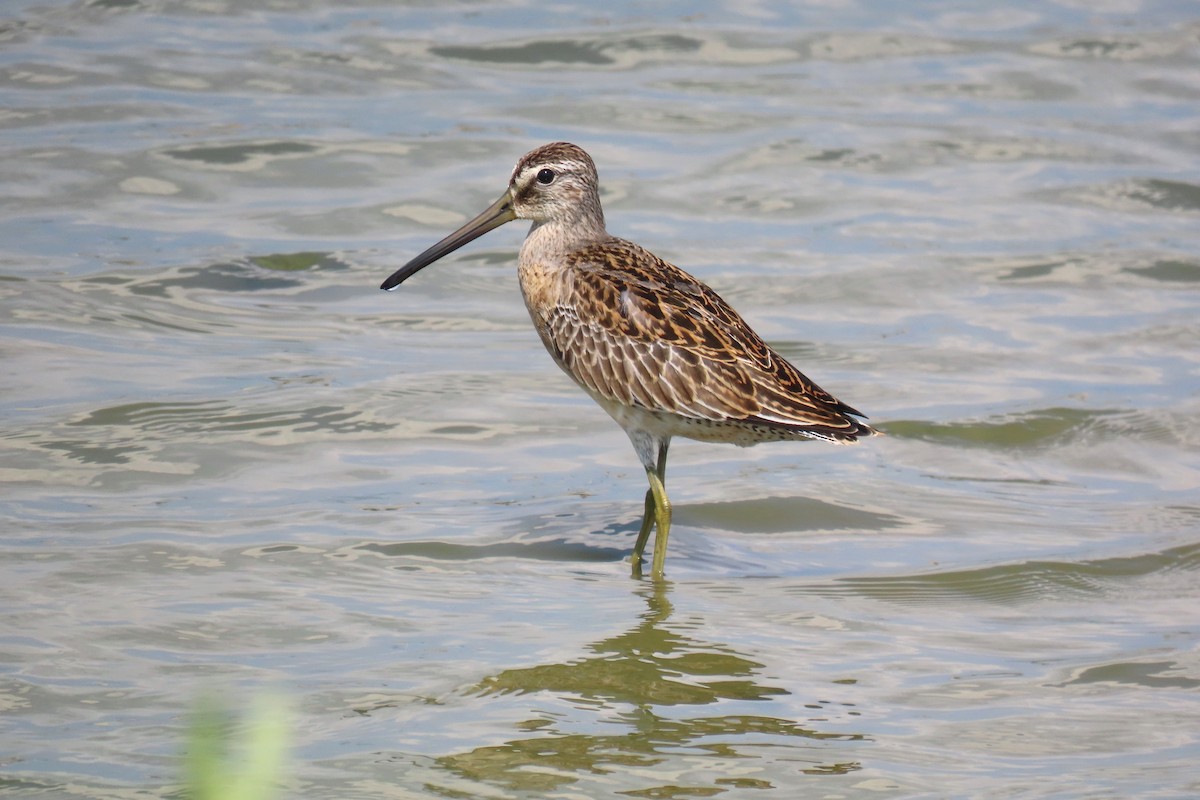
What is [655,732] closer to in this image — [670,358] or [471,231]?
[670,358]

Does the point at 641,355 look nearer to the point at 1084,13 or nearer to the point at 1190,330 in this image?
the point at 1190,330

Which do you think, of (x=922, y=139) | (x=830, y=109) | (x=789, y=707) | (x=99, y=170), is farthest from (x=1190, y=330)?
(x=99, y=170)

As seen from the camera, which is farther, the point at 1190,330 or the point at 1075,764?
the point at 1190,330

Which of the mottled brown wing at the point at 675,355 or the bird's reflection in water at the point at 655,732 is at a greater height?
the mottled brown wing at the point at 675,355

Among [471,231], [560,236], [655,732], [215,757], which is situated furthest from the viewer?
[471,231]

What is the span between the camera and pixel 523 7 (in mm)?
14703

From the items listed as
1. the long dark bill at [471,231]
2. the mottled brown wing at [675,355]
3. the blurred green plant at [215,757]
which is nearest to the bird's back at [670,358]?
the mottled brown wing at [675,355]

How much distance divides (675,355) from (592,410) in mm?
2123

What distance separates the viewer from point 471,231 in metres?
6.70

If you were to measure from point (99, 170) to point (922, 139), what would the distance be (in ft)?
19.8

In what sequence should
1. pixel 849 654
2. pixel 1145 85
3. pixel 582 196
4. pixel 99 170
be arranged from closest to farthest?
pixel 849 654 < pixel 582 196 < pixel 99 170 < pixel 1145 85

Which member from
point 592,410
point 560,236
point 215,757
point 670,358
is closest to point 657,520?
point 670,358

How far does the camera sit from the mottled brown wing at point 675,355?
5.62 meters

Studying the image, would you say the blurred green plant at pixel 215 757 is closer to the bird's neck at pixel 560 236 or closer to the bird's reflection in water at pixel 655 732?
the bird's reflection in water at pixel 655 732
